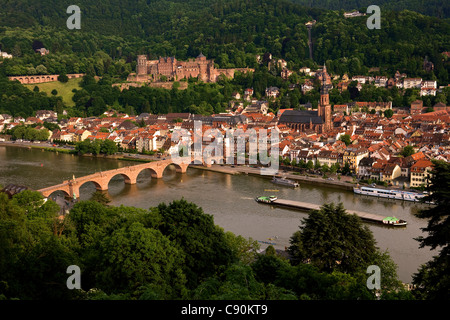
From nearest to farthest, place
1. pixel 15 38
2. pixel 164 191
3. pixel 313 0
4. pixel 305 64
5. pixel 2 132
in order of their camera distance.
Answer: pixel 164 191, pixel 2 132, pixel 305 64, pixel 15 38, pixel 313 0

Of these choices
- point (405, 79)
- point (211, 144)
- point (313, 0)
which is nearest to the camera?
point (211, 144)

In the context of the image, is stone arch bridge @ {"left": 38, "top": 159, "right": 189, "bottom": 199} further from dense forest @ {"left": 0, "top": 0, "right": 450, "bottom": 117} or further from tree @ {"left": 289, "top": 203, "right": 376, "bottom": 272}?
dense forest @ {"left": 0, "top": 0, "right": 450, "bottom": 117}

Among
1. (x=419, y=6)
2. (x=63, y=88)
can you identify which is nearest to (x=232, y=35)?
(x=63, y=88)

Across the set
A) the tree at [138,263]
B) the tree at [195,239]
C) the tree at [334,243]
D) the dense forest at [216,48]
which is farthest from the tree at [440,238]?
the dense forest at [216,48]

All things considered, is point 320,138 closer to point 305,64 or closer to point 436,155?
point 436,155

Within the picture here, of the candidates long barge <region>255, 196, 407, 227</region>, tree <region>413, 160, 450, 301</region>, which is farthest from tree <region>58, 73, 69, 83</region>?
tree <region>413, 160, 450, 301</region>

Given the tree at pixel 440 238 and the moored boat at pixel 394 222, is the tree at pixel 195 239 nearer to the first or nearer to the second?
the tree at pixel 440 238
